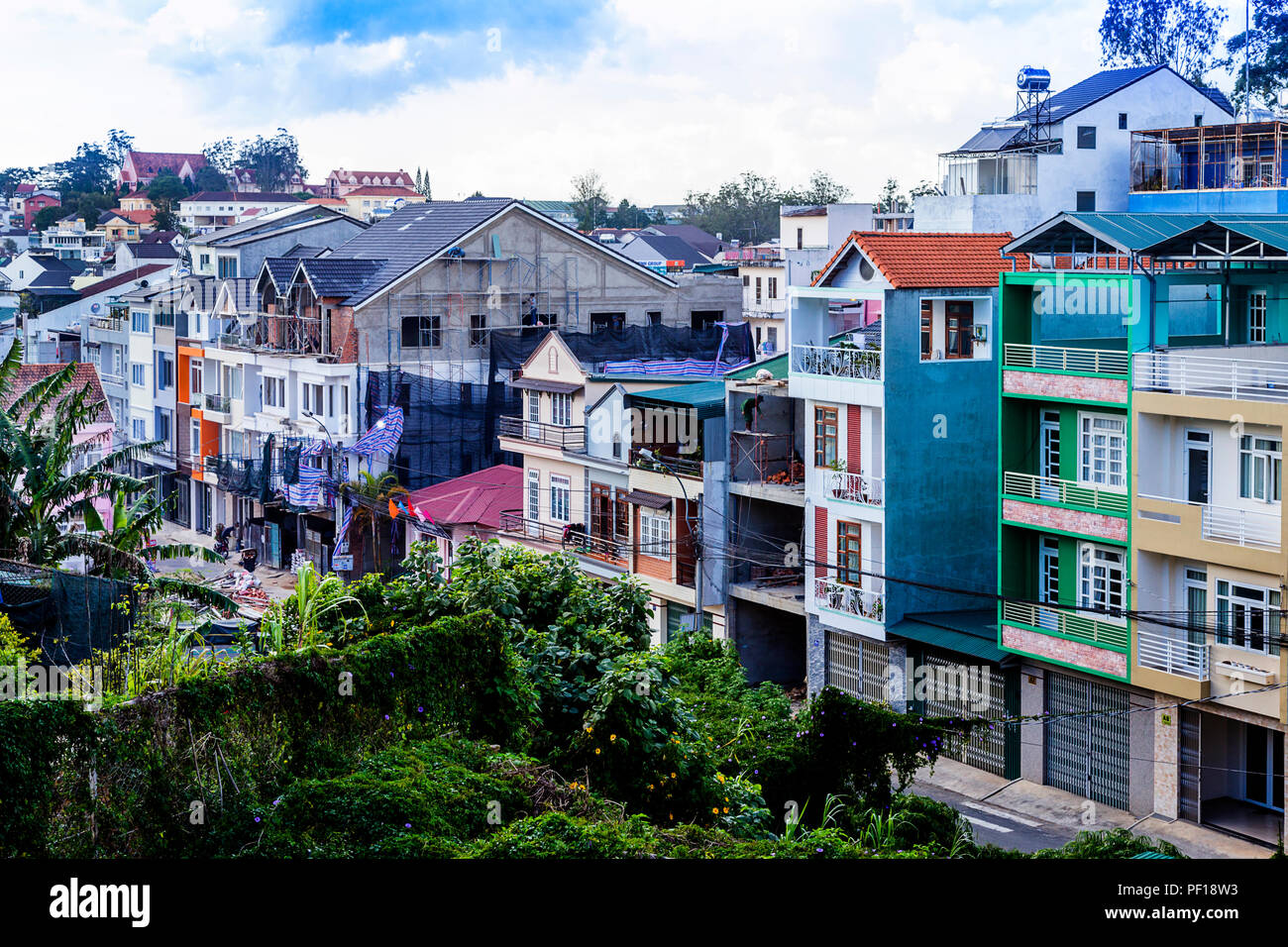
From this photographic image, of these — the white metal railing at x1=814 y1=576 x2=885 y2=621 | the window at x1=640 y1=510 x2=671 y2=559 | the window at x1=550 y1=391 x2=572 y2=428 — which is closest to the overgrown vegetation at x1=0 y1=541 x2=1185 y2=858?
the white metal railing at x1=814 y1=576 x2=885 y2=621

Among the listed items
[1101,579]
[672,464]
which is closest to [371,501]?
[672,464]

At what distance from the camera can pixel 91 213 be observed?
163 meters

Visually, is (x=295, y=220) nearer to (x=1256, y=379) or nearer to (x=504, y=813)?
(x=1256, y=379)

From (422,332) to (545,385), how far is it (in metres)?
13.7

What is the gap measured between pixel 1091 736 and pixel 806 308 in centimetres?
1324

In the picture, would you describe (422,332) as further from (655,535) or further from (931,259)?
(931,259)

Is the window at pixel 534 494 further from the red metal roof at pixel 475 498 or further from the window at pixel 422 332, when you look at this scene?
the window at pixel 422 332

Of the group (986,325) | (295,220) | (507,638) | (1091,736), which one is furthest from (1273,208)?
(295,220)

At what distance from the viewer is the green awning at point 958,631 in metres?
33.5

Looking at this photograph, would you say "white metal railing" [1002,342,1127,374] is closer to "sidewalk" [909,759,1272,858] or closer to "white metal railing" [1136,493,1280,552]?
"white metal railing" [1136,493,1280,552]

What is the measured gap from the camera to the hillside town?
19.0 m

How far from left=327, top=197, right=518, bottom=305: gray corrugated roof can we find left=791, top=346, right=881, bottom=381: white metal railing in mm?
25416

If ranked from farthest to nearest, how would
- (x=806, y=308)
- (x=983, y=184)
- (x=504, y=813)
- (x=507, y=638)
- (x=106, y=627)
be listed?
1. (x=983, y=184)
2. (x=806, y=308)
3. (x=106, y=627)
4. (x=507, y=638)
5. (x=504, y=813)

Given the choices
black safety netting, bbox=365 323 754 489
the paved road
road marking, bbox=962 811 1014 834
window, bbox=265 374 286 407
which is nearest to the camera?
the paved road
